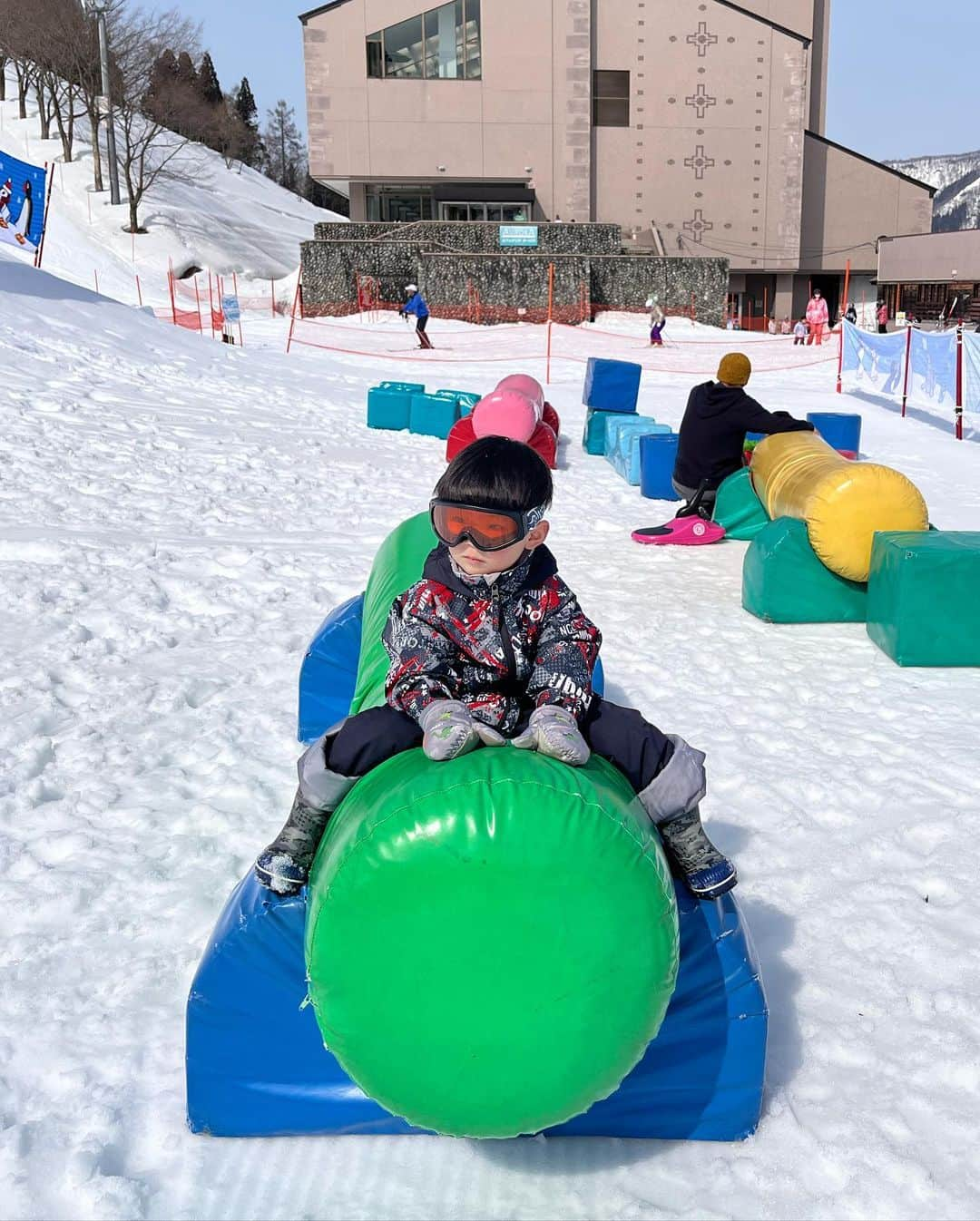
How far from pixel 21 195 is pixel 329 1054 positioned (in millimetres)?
17874

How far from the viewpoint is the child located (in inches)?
99.0

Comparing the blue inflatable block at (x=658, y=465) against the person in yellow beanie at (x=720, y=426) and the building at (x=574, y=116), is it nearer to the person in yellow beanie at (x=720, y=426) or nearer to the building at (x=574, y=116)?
the person in yellow beanie at (x=720, y=426)

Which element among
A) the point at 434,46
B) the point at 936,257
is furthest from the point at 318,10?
the point at 936,257

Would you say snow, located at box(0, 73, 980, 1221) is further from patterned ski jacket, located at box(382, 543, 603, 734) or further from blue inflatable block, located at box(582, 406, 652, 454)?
blue inflatable block, located at box(582, 406, 652, 454)

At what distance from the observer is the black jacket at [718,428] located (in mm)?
8023

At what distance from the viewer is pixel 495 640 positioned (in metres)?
2.61

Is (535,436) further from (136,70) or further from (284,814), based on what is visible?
(136,70)

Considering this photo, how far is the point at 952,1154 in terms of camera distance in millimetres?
2438

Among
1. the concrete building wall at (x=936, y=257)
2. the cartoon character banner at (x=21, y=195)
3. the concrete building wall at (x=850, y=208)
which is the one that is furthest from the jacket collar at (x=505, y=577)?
the concrete building wall at (x=850, y=208)

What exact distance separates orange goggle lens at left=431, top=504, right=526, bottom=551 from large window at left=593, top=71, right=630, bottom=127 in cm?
4192

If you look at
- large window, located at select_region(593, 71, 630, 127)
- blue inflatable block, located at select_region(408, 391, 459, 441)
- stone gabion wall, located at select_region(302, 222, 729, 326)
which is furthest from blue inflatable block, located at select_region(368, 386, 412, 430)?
large window, located at select_region(593, 71, 630, 127)

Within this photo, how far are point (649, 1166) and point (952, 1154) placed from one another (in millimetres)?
670

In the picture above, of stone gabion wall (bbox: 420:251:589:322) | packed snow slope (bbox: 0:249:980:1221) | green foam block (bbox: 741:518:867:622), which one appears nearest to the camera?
packed snow slope (bbox: 0:249:980:1221)

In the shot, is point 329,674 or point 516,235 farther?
point 516,235
